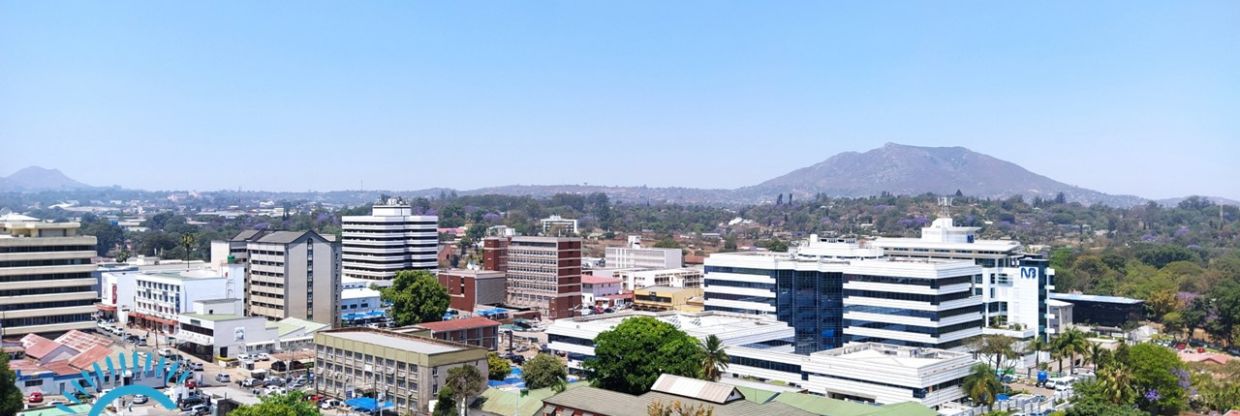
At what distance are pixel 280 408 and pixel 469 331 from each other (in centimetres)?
2115

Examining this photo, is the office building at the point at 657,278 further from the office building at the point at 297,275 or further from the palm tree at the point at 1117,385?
the palm tree at the point at 1117,385

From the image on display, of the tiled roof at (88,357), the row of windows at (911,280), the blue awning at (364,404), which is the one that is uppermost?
the row of windows at (911,280)

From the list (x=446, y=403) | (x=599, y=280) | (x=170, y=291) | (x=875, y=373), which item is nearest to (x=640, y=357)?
(x=446, y=403)

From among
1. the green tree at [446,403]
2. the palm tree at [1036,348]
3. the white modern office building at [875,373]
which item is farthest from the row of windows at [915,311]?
the green tree at [446,403]

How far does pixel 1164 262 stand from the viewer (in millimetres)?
91438

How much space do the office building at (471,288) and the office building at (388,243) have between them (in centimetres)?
522

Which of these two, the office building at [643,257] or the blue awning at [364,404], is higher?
the office building at [643,257]

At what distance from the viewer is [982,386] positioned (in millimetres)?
36094

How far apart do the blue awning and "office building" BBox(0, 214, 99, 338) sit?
21.5 m

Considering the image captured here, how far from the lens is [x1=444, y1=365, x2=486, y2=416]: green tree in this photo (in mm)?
34469

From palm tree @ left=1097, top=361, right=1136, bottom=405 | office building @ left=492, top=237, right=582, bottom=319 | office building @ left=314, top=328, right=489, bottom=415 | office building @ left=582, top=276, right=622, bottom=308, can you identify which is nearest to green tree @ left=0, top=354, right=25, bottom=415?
office building @ left=314, top=328, right=489, bottom=415

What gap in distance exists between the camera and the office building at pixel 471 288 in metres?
70.8

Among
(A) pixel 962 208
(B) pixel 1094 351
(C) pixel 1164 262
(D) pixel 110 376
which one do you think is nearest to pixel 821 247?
(B) pixel 1094 351

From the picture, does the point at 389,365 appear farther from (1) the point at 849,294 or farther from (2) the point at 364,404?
(1) the point at 849,294
